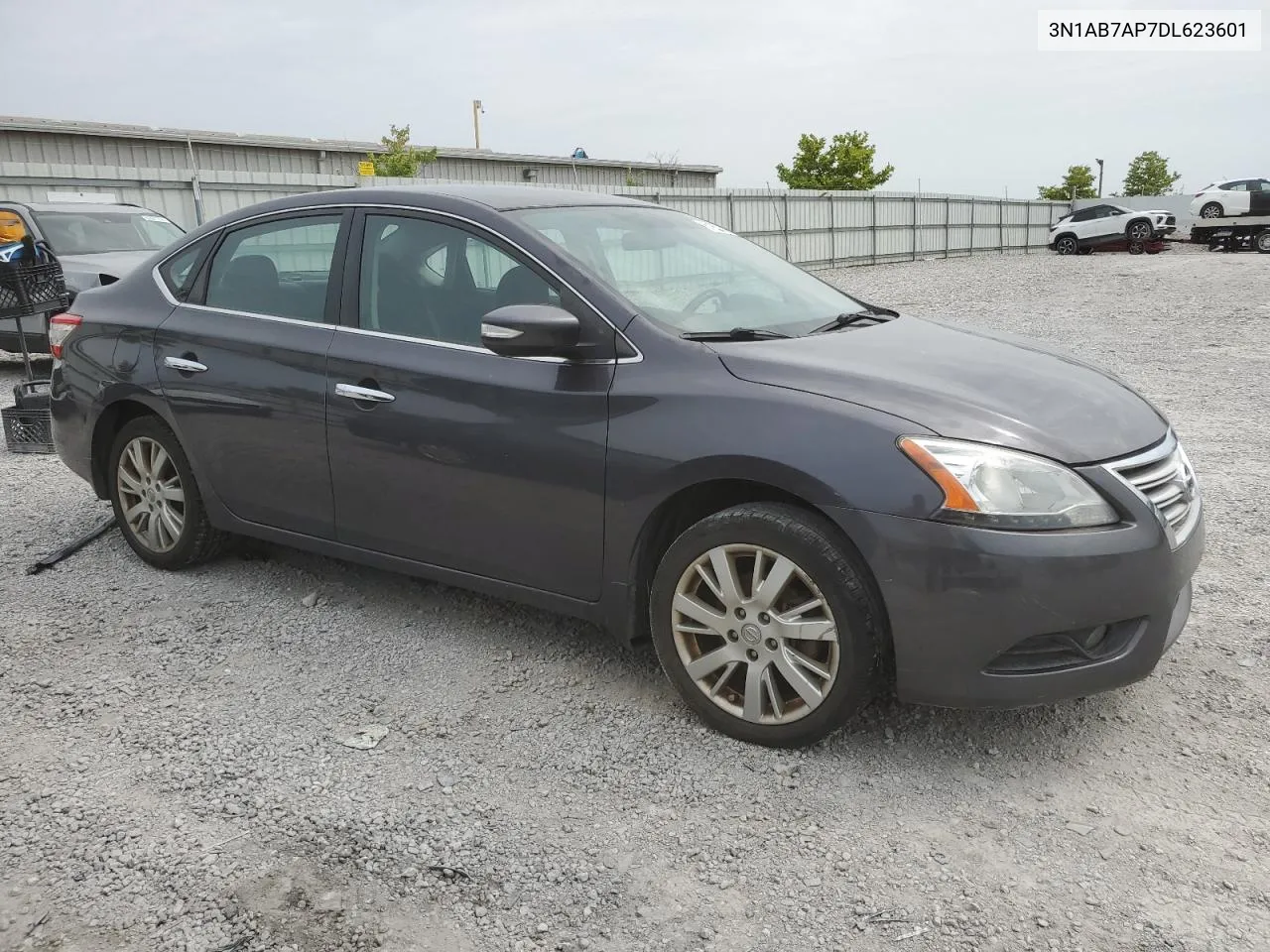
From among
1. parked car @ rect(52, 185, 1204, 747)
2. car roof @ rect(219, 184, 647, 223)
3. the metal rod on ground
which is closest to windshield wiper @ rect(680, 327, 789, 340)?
parked car @ rect(52, 185, 1204, 747)

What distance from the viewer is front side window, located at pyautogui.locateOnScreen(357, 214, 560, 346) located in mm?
3682

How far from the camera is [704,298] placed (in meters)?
3.78

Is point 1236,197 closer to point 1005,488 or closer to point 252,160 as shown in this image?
point 252,160

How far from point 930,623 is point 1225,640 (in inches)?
70.2

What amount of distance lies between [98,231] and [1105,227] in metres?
31.8

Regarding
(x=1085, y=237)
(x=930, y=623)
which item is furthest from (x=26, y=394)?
(x=1085, y=237)

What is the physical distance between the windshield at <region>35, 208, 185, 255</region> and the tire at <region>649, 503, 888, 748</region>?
31.0 feet

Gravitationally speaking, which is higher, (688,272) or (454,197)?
(454,197)

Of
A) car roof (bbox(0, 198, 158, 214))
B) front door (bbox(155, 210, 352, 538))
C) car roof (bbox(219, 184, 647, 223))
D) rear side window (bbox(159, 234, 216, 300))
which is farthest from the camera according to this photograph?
car roof (bbox(0, 198, 158, 214))

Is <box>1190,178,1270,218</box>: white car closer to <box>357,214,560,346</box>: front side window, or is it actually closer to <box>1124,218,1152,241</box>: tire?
<box>1124,218,1152,241</box>: tire

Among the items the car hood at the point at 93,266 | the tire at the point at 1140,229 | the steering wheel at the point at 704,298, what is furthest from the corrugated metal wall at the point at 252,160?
the steering wheel at the point at 704,298

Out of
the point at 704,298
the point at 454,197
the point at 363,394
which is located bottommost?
the point at 363,394

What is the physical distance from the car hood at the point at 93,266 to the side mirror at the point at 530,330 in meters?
8.12

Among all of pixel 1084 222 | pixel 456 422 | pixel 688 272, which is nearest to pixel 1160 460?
pixel 688 272
